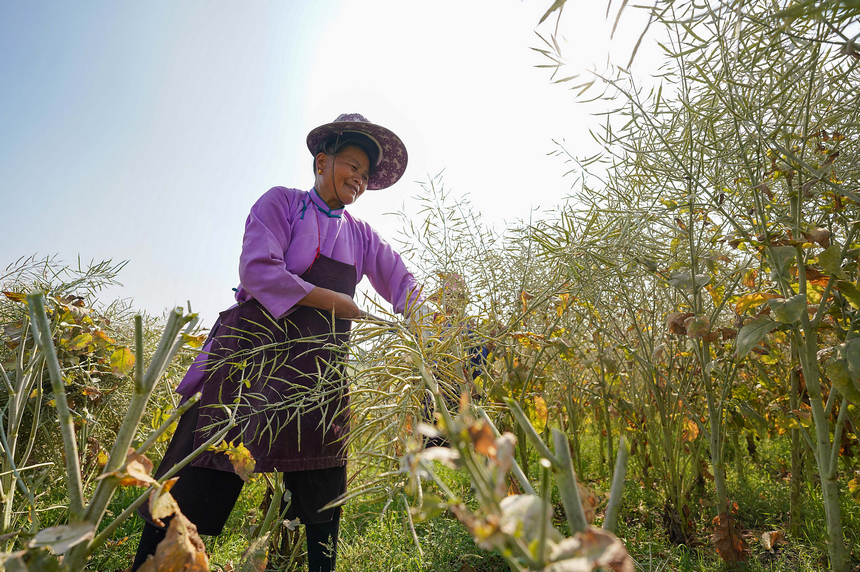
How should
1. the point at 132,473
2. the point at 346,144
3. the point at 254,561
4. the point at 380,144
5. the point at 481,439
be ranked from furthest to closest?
1. the point at 380,144
2. the point at 346,144
3. the point at 254,561
4. the point at 132,473
5. the point at 481,439

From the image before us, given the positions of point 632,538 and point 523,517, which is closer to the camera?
point 523,517

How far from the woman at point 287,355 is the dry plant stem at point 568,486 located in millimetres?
1017

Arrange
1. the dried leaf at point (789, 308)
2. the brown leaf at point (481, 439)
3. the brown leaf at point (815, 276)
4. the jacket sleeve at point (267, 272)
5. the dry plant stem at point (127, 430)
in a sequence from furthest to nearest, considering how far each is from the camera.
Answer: the jacket sleeve at point (267, 272)
the brown leaf at point (815, 276)
the dried leaf at point (789, 308)
the dry plant stem at point (127, 430)
the brown leaf at point (481, 439)

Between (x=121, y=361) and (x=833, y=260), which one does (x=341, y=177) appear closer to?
(x=121, y=361)

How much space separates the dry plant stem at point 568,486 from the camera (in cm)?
28

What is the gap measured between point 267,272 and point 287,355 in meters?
0.37

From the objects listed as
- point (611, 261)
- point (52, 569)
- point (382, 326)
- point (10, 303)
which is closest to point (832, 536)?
point (611, 261)

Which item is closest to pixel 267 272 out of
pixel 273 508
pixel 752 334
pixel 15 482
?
pixel 273 508

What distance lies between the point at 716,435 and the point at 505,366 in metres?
0.81

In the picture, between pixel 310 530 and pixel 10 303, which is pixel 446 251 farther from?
pixel 10 303

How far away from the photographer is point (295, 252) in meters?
1.74

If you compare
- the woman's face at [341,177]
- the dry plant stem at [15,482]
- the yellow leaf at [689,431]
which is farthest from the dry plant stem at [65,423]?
the yellow leaf at [689,431]

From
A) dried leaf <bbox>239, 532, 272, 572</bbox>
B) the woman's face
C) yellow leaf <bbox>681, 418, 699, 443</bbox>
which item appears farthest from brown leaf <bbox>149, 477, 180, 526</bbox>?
yellow leaf <bbox>681, 418, 699, 443</bbox>

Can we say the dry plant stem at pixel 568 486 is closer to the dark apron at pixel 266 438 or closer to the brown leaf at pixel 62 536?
the brown leaf at pixel 62 536
